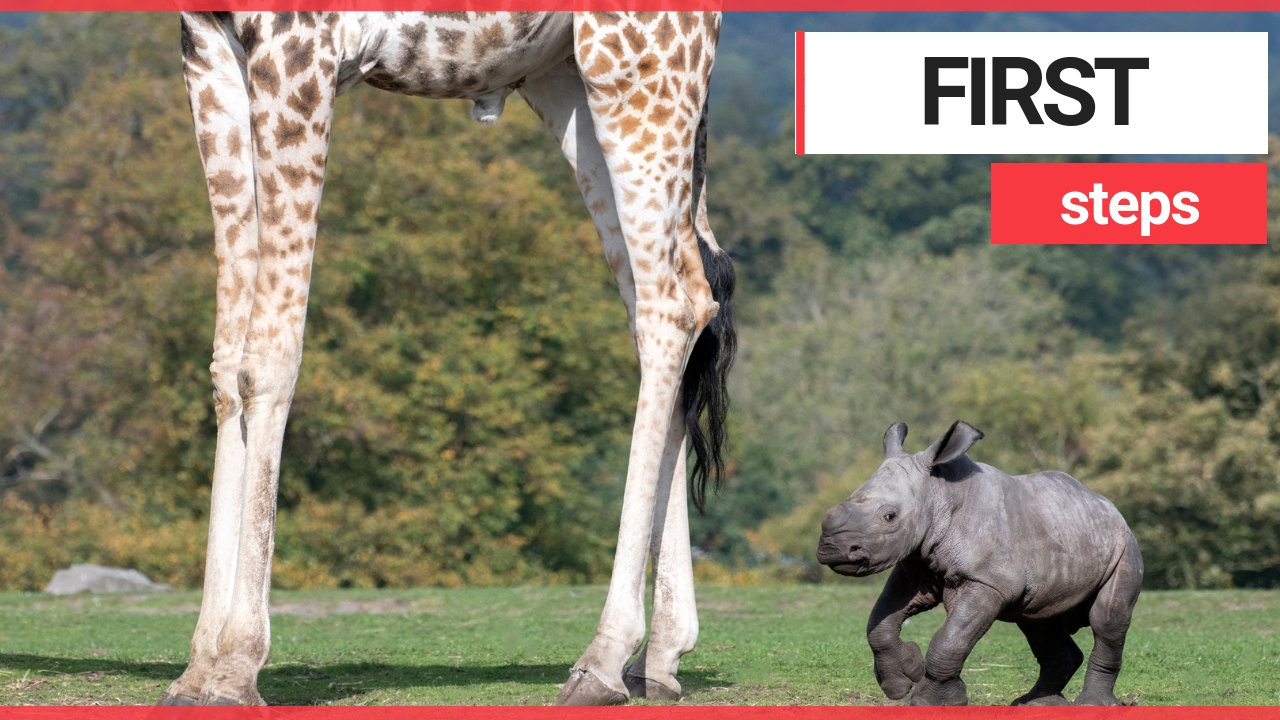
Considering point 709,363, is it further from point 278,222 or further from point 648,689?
point 278,222

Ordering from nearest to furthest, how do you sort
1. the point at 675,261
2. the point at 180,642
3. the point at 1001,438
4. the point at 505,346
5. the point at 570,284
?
1. the point at 675,261
2. the point at 180,642
3. the point at 505,346
4. the point at 570,284
5. the point at 1001,438

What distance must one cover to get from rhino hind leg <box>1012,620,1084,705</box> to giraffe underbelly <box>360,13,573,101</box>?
3.08m

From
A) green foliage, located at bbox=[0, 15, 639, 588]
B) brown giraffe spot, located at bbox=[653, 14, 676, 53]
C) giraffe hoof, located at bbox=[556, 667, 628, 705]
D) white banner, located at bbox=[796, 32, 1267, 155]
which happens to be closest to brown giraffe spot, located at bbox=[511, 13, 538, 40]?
brown giraffe spot, located at bbox=[653, 14, 676, 53]

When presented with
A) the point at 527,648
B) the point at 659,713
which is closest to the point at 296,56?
the point at 659,713

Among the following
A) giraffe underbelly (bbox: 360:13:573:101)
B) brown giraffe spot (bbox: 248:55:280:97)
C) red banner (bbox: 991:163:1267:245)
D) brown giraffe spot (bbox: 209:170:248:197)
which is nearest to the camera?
brown giraffe spot (bbox: 248:55:280:97)

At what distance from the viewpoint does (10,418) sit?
111 feet

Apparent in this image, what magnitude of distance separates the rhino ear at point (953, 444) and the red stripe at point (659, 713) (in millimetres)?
906

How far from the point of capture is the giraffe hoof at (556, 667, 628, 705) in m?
5.61

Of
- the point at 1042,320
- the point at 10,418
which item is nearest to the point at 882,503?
the point at 10,418

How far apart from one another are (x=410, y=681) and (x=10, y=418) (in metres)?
30.5

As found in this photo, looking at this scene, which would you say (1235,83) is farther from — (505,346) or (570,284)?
(570,284)

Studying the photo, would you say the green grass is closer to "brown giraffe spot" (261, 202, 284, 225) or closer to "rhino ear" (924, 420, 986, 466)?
"rhino ear" (924, 420, 986, 466)

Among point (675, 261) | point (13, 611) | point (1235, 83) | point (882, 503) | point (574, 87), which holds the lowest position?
point (13, 611)

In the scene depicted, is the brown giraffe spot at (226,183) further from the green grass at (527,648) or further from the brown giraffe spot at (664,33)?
the green grass at (527,648)
